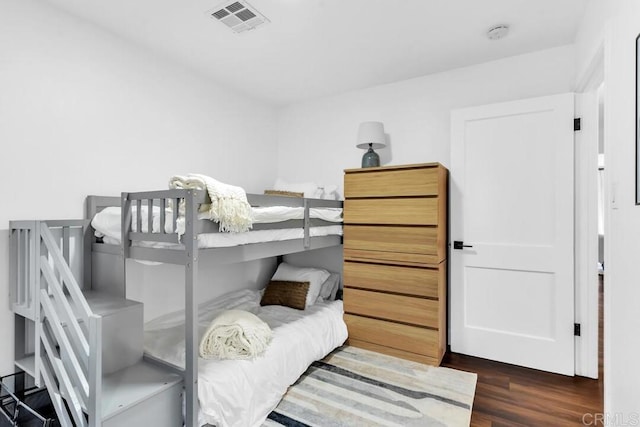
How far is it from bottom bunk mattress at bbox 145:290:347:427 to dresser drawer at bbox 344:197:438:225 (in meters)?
0.82

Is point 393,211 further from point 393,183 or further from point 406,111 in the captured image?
point 406,111

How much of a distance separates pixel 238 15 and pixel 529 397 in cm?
297

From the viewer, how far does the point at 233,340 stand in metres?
1.91

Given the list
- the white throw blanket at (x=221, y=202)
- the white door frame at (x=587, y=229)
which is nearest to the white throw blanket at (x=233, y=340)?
the white throw blanket at (x=221, y=202)

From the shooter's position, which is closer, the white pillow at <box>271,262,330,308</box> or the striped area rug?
the striped area rug

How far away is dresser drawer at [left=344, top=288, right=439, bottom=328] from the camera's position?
2.41m

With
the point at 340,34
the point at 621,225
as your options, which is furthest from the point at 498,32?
the point at 621,225

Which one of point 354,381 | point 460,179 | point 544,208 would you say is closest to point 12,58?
point 354,381

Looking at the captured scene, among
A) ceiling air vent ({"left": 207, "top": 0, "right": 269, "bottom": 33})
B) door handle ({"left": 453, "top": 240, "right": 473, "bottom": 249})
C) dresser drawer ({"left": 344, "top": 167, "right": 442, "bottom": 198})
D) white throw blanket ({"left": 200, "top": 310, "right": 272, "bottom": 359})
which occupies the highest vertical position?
ceiling air vent ({"left": 207, "top": 0, "right": 269, "bottom": 33})

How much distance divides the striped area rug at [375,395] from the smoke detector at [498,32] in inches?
92.1

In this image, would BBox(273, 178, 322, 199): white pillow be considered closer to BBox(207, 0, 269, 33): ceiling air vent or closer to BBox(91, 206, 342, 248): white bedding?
BBox(91, 206, 342, 248): white bedding

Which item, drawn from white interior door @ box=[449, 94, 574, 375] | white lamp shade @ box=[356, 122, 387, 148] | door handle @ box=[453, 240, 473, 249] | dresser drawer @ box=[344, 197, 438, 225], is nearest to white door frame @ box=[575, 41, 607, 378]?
white interior door @ box=[449, 94, 574, 375]

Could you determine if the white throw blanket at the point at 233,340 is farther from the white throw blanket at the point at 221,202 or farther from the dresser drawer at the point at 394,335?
the dresser drawer at the point at 394,335

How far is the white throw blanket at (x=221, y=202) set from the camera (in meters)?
1.58
